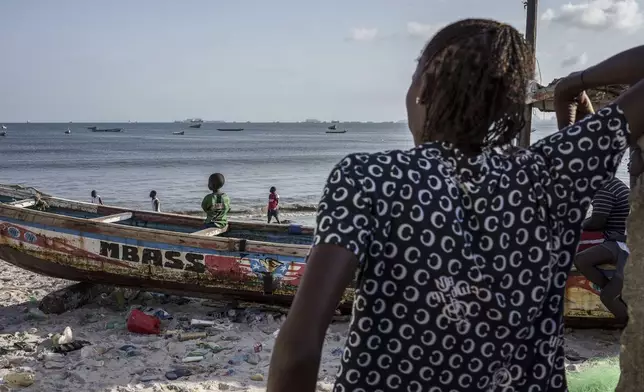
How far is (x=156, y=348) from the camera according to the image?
6113 millimetres

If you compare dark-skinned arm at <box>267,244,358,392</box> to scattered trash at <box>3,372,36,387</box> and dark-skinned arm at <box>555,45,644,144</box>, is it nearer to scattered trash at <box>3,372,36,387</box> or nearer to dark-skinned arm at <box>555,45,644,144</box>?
dark-skinned arm at <box>555,45,644,144</box>

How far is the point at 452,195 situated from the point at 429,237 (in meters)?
0.09

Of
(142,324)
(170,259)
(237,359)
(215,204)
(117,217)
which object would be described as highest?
(215,204)

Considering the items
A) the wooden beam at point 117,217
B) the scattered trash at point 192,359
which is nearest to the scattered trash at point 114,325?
the scattered trash at point 192,359

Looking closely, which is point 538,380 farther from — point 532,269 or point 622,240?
point 622,240

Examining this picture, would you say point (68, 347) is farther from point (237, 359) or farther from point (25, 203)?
point (25, 203)

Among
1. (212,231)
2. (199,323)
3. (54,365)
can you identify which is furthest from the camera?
(212,231)

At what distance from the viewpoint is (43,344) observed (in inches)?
243

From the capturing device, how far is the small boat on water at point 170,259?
6.97 metres

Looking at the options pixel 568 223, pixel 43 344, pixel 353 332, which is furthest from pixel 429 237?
pixel 43 344

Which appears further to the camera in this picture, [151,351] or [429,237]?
[151,351]

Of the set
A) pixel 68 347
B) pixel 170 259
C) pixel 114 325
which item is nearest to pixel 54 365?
pixel 68 347

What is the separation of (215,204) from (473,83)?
24.8ft

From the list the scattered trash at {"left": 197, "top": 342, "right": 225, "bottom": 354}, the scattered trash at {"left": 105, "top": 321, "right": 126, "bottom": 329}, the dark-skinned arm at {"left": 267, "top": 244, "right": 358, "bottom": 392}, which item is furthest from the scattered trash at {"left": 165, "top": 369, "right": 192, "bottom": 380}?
the dark-skinned arm at {"left": 267, "top": 244, "right": 358, "bottom": 392}
